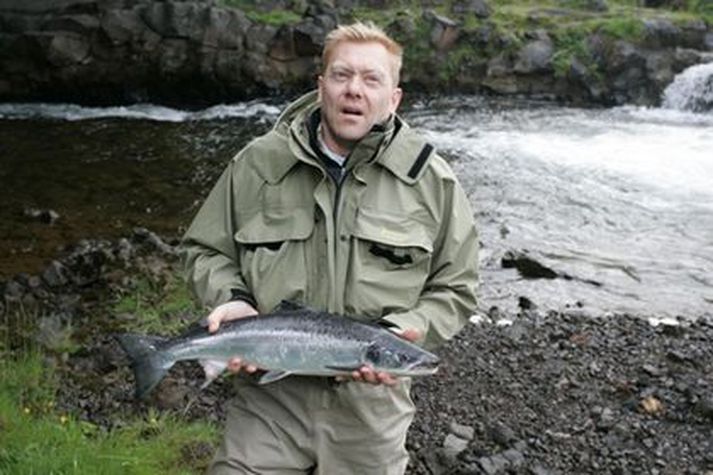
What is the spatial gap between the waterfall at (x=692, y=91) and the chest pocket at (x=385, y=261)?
24.4 metres

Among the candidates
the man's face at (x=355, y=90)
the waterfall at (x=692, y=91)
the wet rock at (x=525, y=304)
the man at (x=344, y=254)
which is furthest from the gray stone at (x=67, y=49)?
the man's face at (x=355, y=90)

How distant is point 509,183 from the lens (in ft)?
53.4

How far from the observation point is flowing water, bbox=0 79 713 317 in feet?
36.9

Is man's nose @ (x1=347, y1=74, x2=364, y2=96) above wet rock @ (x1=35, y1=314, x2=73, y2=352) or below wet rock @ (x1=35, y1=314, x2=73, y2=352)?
above

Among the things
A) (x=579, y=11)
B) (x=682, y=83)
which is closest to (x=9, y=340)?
(x=682, y=83)

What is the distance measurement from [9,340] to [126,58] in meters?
19.0

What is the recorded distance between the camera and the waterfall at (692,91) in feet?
83.7

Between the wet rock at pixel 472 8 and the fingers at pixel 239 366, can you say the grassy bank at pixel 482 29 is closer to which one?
the wet rock at pixel 472 8

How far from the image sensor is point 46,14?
25.0 m

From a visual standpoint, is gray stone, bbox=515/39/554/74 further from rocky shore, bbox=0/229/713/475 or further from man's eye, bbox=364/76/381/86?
man's eye, bbox=364/76/381/86

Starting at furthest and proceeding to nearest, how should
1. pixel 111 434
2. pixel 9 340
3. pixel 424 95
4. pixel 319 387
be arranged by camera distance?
pixel 424 95 < pixel 9 340 < pixel 111 434 < pixel 319 387

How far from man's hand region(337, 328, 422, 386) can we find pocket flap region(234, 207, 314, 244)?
1.82ft

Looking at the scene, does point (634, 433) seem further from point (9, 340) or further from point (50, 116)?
point (50, 116)

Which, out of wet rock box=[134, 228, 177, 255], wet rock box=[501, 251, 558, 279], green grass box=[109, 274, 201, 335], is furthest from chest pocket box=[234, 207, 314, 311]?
wet rock box=[501, 251, 558, 279]
